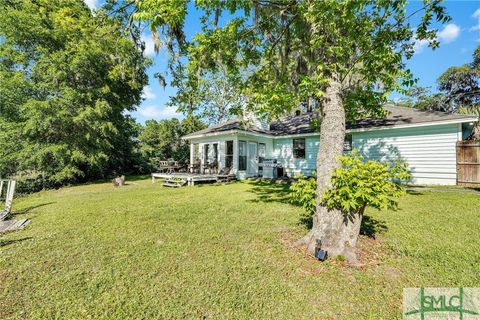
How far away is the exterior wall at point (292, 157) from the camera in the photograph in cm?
1412

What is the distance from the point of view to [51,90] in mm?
14211

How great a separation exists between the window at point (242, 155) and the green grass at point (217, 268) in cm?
858

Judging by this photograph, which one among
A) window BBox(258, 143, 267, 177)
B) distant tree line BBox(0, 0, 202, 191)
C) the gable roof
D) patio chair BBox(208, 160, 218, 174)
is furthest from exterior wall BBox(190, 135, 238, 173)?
distant tree line BBox(0, 0, 202, 191)

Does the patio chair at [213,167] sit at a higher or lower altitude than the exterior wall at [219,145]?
lower

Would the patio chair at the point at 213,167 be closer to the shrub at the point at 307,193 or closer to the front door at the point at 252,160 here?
the front door at the point at 252,160

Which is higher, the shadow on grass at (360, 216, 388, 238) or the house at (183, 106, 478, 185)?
the house at (183, 106, 478, 185)

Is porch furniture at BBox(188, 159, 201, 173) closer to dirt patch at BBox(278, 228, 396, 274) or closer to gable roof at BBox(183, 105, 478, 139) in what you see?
gable roof at BBox(183, 105, 478, 139)

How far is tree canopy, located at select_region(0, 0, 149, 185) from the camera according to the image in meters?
13.4

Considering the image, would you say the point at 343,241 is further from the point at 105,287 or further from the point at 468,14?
the point at 468,14

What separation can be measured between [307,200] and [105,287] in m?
3.02

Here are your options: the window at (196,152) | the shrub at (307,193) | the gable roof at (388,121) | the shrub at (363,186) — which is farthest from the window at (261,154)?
the shrub at (363,186)

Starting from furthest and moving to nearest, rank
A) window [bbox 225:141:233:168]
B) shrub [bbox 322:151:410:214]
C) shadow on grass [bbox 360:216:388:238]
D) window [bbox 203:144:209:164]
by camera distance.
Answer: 1. window [bbox 203:144:209:164]
2. window [bbox 225:141:233:168]
3. shadow on grass [bbox 360:216:388:238]
4. shrub [bbox 322:151:410:214]

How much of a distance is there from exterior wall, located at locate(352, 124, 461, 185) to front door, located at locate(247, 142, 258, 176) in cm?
620

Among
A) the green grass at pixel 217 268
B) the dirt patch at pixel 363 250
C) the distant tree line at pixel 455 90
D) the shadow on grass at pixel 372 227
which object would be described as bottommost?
the green grass at pixel 217 268
